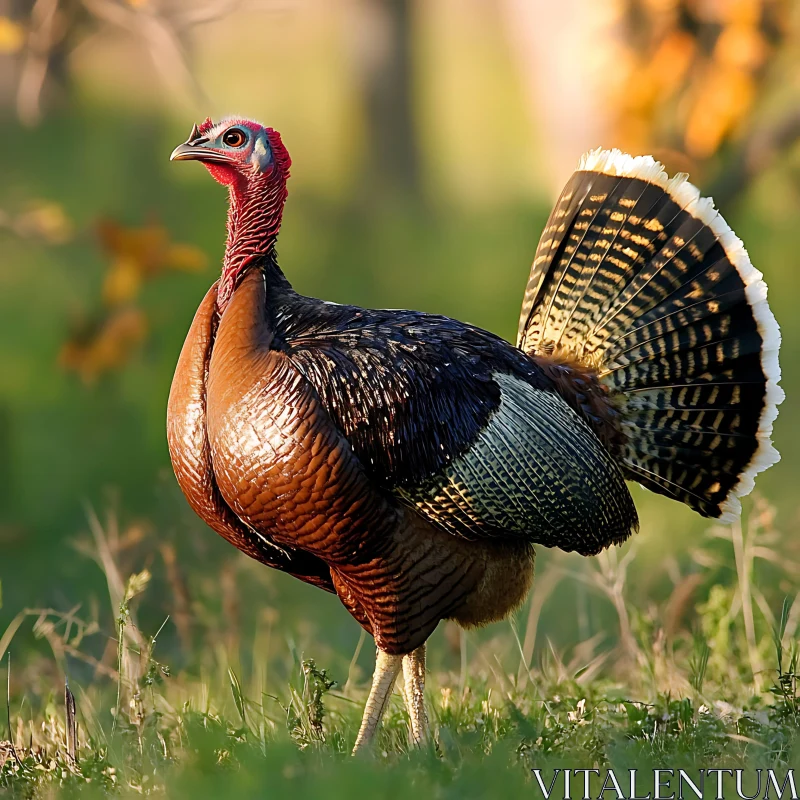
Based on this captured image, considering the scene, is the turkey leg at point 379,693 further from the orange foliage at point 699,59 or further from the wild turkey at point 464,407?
the orange foliage at point 699,59

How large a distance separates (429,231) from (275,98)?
4.41 m

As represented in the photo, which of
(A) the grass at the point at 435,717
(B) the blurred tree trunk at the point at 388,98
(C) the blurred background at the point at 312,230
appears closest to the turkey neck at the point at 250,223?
(C) the blurred background at the point at 312,230

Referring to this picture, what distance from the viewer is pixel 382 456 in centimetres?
440

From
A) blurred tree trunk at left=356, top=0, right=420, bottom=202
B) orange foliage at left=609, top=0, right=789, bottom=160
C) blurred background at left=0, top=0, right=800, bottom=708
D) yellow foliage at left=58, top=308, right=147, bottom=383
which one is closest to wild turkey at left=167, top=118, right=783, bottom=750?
blurred background at left=0, top=0, right=800, bottom=708

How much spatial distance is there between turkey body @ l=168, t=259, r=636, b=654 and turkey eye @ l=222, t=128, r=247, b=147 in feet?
1.62

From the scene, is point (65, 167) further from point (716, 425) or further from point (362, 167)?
point (716, 425)

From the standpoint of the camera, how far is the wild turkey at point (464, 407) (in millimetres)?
4352

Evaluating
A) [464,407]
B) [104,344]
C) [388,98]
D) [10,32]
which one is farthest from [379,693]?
[388,98]

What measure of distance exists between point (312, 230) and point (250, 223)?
8089 millimetres

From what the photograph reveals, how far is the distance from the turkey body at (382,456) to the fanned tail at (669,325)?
1.50 ft

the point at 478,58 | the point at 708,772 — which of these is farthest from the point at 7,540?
the point at 478,58

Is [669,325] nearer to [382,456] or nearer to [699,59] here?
[382,456]

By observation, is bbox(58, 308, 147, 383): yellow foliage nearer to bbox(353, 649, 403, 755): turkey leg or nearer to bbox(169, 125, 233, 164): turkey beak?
bbox(169, 125, 233, 164): turkey beak

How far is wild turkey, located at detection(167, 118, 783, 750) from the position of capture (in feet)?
14.3
